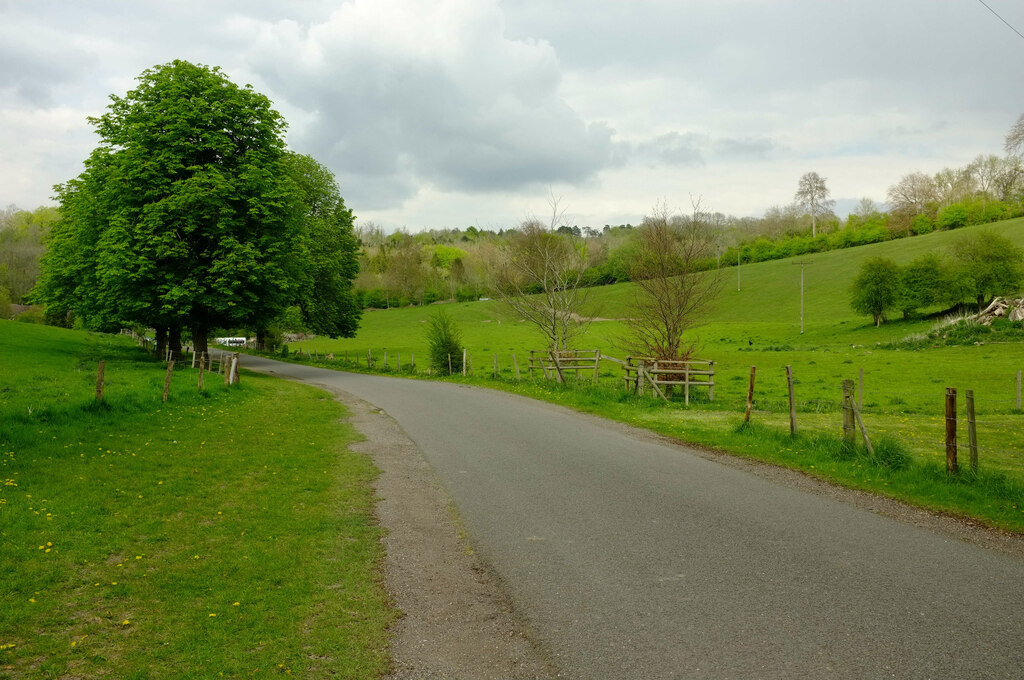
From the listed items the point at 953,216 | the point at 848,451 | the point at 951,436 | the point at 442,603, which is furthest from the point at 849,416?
the point at 953,216

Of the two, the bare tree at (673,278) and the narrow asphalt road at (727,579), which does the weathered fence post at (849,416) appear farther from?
the bare tree at (673,278)

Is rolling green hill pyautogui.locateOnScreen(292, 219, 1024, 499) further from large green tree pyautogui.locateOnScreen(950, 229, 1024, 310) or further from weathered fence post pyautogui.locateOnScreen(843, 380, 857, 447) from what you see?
large green tree pyautogui.locateOnScreen(950, 229, 1024, 310)

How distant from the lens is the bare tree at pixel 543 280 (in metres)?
34.6

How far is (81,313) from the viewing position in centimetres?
3494

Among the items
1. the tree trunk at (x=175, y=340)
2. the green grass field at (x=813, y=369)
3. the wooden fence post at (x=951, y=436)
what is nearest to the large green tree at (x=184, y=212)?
the tree trunk at (x=175, y=340)

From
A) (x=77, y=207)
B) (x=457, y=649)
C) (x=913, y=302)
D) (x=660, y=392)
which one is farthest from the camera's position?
(x=913, y=302)

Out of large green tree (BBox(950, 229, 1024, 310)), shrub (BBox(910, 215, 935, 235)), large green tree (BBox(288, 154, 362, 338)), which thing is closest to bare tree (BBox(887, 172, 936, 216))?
shrub (BBox(910, 215, 935, 235))

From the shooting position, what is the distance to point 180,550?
713cm

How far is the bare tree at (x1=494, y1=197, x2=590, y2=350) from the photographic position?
3456 centimetres

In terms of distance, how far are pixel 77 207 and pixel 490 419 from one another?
28512 mm

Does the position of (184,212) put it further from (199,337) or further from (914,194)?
(914,194)

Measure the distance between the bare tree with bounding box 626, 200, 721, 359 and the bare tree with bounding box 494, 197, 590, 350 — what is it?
764 cm

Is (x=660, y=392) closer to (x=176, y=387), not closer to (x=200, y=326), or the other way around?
(x=176, y=387)

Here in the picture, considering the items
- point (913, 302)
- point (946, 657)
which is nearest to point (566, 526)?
point (946, 657)
